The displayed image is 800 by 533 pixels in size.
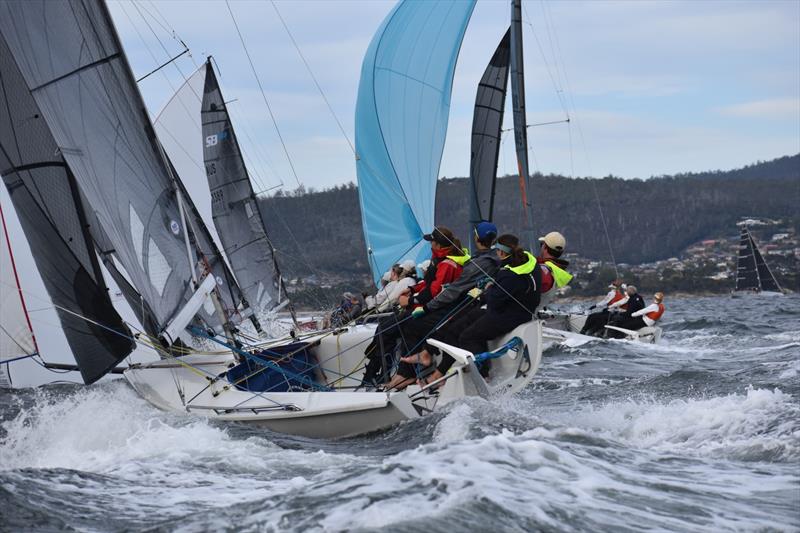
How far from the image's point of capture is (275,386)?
6809 millimetres

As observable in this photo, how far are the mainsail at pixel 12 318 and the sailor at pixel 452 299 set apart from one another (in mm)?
2878

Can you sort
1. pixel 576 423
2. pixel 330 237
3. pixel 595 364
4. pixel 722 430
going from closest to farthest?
pixel 722 430 → pixel 576 423 → pixel 595 364 → pixel 330 237

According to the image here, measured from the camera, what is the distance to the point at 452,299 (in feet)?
22.2

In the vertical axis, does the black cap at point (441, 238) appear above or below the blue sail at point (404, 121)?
below

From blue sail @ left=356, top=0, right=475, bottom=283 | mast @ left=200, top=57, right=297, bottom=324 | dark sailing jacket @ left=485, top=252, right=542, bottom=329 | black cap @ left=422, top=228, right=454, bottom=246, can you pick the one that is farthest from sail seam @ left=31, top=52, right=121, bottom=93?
mast @ left=200, top=57, right=297, bottom=324

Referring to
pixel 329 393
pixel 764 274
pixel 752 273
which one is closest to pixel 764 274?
pixel 764 274

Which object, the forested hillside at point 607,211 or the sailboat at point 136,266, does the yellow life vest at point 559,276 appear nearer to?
the sailboat at point 136,266

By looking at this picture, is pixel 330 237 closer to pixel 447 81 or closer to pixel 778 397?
pixel 447 81

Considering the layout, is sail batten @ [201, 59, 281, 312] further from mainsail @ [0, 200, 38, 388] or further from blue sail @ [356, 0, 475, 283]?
mainsail @ [0, 200, 38, 388]

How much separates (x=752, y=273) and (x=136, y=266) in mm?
44044

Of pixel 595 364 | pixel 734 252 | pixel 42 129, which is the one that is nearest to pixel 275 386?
pixel 42 129

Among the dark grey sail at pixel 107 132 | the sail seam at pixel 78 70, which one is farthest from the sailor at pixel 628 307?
the sail seam at pixel 78 70

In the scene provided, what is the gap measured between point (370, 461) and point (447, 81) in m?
10.4

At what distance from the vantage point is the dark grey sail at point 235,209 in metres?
15.1
